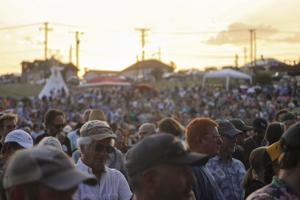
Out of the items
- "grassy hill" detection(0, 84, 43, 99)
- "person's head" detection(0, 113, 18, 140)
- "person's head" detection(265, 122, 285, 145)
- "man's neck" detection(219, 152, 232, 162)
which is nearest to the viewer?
"man's neck" detection(219, 152, 232, 162)

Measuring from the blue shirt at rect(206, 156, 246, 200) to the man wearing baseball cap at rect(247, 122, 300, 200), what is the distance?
240 cm

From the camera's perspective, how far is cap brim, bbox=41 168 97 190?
8.09 feet

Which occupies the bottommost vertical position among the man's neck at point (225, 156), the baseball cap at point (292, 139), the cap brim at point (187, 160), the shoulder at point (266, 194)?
the man's neck at point (225, 156)

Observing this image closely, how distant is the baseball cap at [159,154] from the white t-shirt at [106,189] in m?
1.58

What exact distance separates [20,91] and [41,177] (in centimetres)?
6417

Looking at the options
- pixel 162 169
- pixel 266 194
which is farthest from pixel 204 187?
pixel 162 169

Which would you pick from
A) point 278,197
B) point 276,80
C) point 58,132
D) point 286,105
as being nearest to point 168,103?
point 286,105

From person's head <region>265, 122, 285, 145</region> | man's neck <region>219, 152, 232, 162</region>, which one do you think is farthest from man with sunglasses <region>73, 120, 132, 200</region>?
person's head <region>265, 122, 285, 145</region>

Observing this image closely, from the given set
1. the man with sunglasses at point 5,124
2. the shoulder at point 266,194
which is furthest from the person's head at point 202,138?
the man with sunglasses at point 5,124

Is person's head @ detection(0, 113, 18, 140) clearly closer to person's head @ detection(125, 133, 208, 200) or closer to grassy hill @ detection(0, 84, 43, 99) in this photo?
person's head @ detection(125, 133, 208, 200)

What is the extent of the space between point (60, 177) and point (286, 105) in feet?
103

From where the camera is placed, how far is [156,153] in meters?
2.83

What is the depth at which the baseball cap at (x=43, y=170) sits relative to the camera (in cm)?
248

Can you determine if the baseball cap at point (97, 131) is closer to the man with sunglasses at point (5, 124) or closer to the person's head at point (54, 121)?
the man with sunglasses at point (5, 124)
